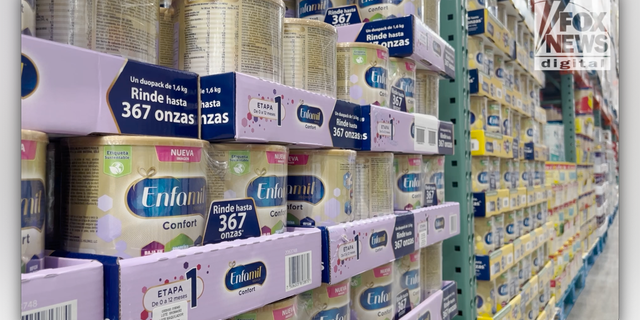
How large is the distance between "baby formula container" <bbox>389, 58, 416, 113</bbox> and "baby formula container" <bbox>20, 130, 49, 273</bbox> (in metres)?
0.90

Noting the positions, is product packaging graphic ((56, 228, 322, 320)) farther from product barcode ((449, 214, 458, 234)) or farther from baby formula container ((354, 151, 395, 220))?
product barcode ((449, 214, 458, 234))

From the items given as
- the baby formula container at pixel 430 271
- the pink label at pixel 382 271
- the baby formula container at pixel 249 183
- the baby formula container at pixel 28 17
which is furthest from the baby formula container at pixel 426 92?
the baby formula container at pixel 28 17

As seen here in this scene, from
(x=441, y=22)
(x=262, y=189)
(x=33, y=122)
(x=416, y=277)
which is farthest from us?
(x=441, y=22)

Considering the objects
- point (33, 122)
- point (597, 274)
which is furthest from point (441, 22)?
point (597, 274)

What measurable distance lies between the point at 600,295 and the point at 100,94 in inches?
266

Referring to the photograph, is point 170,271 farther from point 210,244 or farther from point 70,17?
point 70,17

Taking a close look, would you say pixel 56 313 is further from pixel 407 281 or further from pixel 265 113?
pixel 407 281

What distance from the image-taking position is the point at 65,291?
20.2 inches

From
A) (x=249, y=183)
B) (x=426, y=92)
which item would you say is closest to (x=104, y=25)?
(x=249, y=183)

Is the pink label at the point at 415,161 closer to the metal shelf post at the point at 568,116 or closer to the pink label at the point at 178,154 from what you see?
the pink label at the point at 178,154

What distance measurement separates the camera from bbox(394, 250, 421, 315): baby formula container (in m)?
1.30

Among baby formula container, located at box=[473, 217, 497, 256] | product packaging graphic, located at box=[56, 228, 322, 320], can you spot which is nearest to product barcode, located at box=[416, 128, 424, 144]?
product packaging graphic, located at box=[56, 228, 322, 320]

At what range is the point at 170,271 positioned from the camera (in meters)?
0.62
